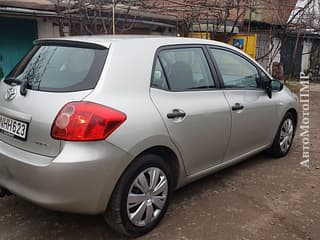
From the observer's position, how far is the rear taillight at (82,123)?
2324mm

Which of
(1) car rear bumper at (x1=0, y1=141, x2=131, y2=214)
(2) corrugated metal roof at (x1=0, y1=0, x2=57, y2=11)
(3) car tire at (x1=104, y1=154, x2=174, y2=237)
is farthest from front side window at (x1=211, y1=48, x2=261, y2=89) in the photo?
(2) corrugated metal roof at (x1=0, y1=0, x2=57, y2=11)

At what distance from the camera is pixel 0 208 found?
324 cm

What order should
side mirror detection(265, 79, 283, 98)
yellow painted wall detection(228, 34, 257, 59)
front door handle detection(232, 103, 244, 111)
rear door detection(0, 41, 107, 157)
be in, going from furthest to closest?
1. yellow painted wall detection(228, 34, 257, 59)
2. side mirror detection(265, 79, 283, 98)
3. front door handle detection(232, 103, 244, 111)
4. rear door detection(0, 41, 107, 157)

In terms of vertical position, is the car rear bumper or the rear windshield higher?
the rear windshield

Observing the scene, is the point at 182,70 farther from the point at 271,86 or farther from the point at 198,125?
the point at 271,86

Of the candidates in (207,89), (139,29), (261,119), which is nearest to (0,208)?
(207,89)

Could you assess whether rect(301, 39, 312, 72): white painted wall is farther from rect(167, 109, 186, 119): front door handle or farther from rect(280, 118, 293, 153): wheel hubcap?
rect(167, 109, 186, 119): front door handle

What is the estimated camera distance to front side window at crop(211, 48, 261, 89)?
11.7 ft

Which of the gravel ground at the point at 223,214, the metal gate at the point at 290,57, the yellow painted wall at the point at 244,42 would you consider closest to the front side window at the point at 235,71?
the gravel ground at the point at 223,214

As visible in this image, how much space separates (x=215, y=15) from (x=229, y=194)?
8.78 metres

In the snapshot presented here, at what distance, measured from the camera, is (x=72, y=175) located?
230cm

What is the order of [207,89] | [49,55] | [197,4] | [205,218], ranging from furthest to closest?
[197,4]
[207,89]
[205,218]
[49,55]

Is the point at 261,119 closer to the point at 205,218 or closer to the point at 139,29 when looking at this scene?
the point at 205,218

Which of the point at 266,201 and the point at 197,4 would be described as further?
the point at 197,4
